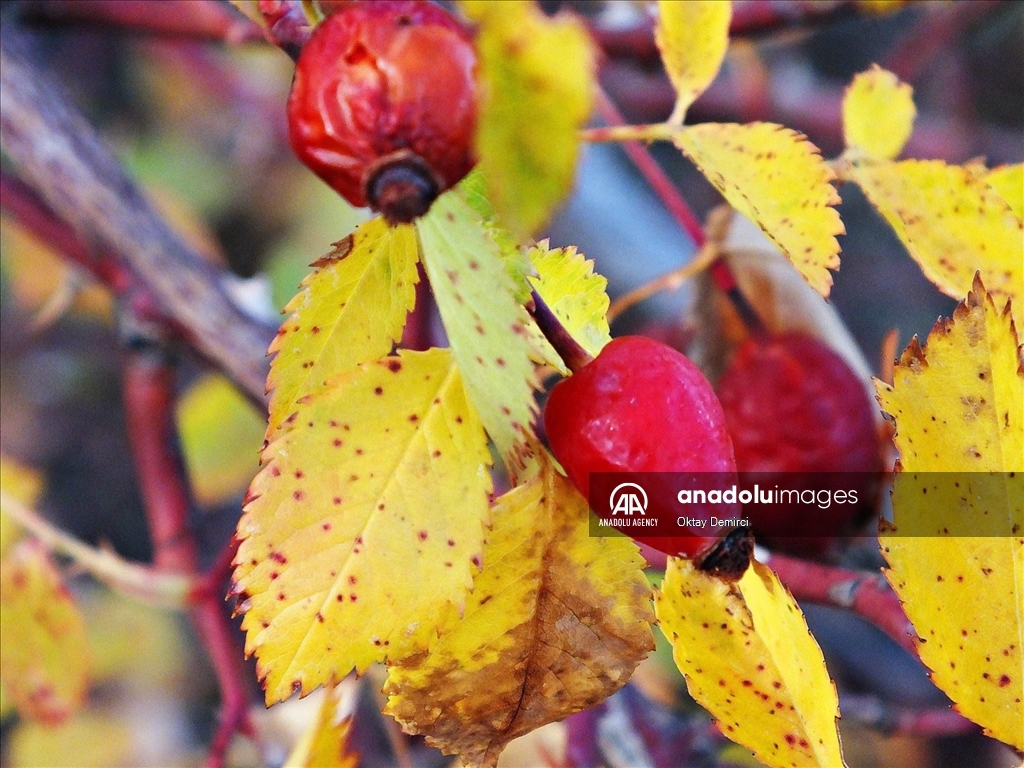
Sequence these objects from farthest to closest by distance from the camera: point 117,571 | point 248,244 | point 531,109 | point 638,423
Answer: point 248,244
point 117,571
point 638,423
point 531,109

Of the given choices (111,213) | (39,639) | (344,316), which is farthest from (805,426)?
(39,639)

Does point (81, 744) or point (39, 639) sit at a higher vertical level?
point (39, 639)

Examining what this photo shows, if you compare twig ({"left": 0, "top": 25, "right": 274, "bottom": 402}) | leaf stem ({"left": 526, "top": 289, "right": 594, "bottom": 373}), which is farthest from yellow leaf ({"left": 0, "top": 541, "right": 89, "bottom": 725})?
leaf stem ({"left": 526, "top": 289, "right": 594, "bottom": 373})

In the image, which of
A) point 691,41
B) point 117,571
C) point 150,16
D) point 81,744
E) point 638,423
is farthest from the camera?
point 81,744

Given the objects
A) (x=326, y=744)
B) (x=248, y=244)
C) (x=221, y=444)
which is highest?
(x=326, y=744)

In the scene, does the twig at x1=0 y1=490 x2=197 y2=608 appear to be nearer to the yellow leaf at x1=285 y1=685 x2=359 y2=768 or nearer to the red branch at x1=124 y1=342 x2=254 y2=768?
the red branch at x1=124 y1=342 x2=254 y2=768

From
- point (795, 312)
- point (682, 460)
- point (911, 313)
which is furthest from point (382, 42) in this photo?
point (911, 313)

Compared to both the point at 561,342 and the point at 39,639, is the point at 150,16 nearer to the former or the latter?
the point at 39,639

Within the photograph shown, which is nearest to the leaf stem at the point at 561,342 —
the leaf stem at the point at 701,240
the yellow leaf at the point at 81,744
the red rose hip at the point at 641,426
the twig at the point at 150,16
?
the red rose hip at the point at 641,426
